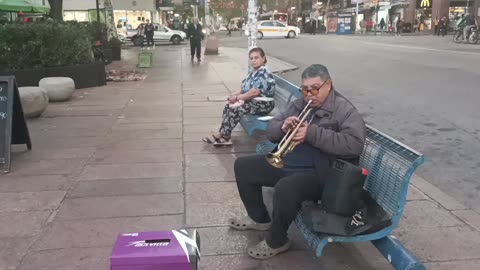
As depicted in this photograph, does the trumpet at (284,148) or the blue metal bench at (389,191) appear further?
the trumpet at (284,148)

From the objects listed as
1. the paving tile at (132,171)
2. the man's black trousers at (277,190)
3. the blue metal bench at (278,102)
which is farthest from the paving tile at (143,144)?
the man's black trousers at (277,190)

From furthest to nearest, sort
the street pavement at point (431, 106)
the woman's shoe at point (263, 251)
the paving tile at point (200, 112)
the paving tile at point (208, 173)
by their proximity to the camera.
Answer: the paving tile at point (200, 112), the street pavement at point (431, 106), the paving tile at point (208, 173), the woman's shoe at point (263, 251)

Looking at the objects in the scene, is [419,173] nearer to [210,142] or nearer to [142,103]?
[210,142]

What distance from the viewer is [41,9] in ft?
51.6

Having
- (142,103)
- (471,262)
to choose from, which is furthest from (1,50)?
(471,262)

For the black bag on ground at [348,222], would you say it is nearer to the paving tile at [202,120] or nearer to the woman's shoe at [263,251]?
the woman's shoe at [263,251]

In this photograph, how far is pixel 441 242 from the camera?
385 cm

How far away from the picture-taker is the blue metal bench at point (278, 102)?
240 inches

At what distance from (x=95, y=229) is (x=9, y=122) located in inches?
92.0

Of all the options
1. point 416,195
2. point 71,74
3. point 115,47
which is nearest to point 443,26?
point 115,47

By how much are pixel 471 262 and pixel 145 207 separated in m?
2.65

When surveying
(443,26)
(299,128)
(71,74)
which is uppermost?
(443,26)

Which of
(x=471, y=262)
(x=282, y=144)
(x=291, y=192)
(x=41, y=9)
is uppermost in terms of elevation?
(x=41, y=9)

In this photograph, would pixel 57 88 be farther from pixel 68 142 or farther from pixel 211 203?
pixel 211 203
